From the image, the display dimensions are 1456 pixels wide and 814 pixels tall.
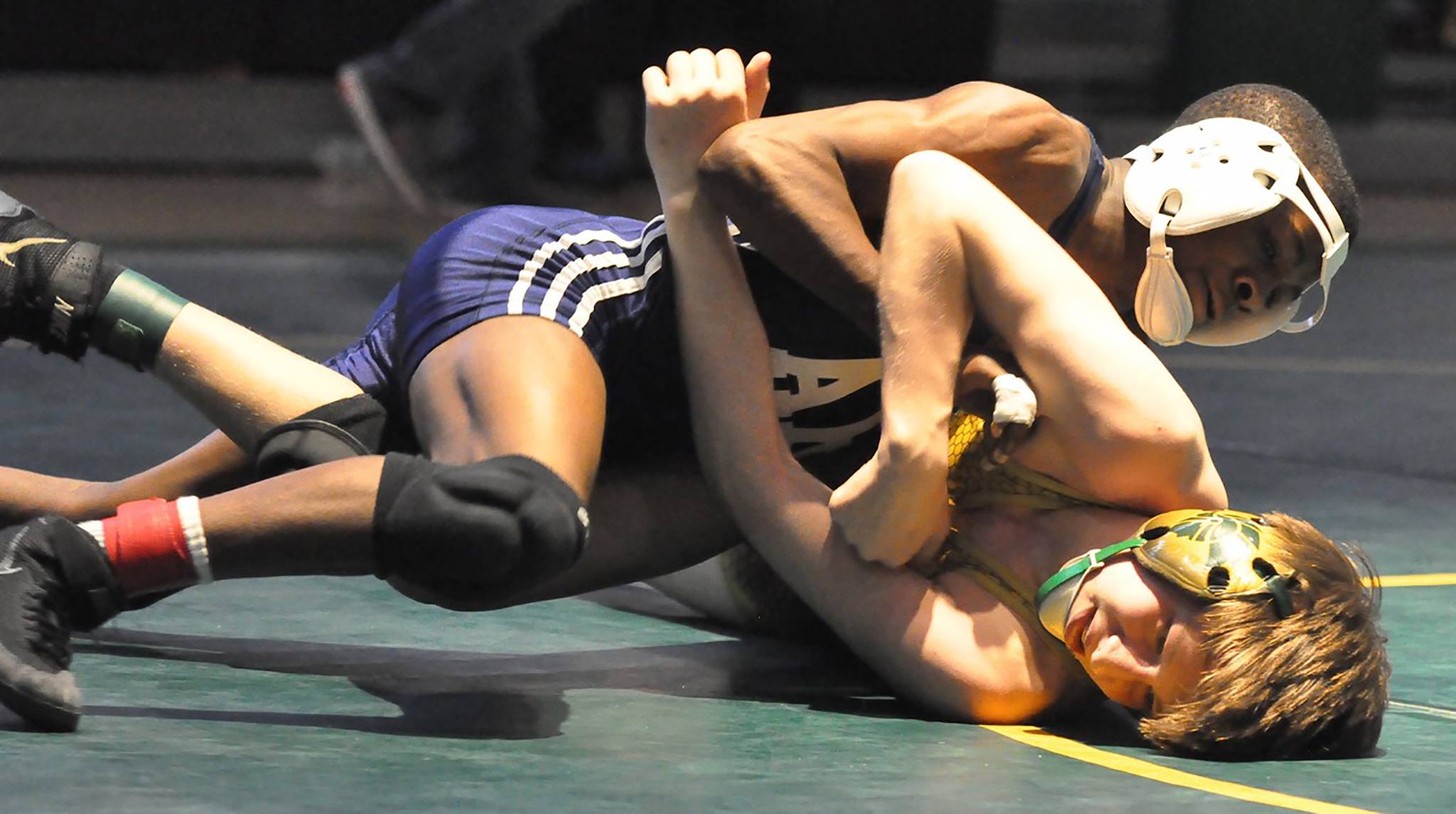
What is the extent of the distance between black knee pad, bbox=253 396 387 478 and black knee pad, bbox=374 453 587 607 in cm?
28

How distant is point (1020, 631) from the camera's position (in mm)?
3109

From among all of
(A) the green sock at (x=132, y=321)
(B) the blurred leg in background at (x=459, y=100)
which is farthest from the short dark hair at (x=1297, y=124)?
(B) the blurred leg in background at (x=459, y=100)

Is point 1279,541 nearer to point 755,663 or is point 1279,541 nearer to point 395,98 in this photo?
point 755,663

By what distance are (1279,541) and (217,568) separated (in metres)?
1.37

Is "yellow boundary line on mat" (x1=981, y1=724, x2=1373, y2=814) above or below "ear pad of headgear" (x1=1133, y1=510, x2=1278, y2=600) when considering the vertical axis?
below

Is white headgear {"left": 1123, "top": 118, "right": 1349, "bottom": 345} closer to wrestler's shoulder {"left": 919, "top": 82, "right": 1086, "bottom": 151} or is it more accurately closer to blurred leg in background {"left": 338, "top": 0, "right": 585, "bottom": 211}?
wrestler's shoulder {"left": 919, "top": 82, "right": 1086, "bottom": 151}

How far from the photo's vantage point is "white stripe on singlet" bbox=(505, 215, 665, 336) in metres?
3.33

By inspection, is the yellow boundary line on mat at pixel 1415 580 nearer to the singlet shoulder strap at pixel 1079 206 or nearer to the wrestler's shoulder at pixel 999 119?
the singlet shoulder strap at pixel 1079 206

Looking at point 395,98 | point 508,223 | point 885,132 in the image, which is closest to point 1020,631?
point 885,132

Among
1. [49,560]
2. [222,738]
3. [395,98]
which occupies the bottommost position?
[222,738]

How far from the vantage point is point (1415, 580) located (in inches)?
164

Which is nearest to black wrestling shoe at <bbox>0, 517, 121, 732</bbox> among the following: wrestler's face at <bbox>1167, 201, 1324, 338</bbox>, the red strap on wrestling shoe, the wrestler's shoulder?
the red strap on wrestling shoe

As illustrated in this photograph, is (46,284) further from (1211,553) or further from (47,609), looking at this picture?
(1211,553)

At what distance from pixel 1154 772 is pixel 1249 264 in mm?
809
